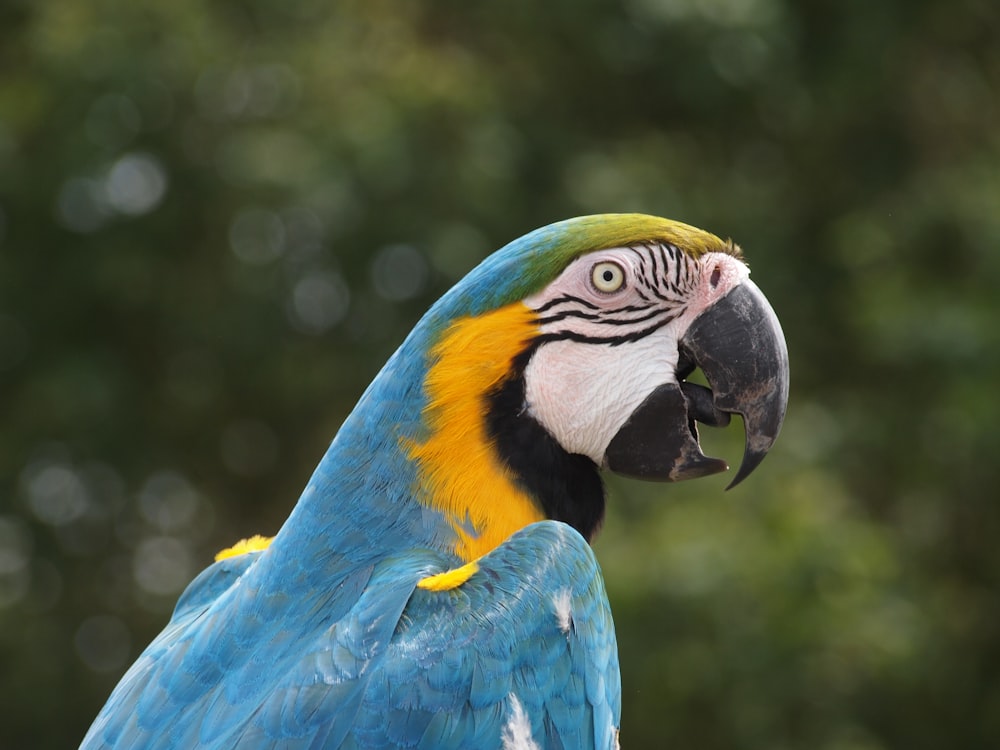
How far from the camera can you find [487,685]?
1933 millimetres

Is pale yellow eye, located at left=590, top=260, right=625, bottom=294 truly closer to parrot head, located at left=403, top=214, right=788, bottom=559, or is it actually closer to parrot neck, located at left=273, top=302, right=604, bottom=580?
parrot head, located at left=403, top=214, right=788, bottom=559

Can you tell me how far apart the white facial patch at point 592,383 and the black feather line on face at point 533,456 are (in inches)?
0.6

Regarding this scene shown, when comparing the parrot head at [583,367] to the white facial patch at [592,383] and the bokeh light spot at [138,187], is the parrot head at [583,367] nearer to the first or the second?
the white facial patch at [592,383]

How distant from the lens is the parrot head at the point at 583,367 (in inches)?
88.4

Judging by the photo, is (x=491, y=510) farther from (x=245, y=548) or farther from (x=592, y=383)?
(x=245, y=548)

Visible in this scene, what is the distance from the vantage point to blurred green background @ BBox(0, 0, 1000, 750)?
18.3 ft

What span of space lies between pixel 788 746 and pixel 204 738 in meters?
4.14

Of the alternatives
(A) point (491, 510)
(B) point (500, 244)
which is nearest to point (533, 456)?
(A) point (491, 510)

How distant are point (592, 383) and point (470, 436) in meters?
0.23

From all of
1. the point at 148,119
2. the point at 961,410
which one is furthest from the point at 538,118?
the point at 961,410

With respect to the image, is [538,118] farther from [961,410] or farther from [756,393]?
[756,393]

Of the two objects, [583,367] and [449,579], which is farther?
[583,367]

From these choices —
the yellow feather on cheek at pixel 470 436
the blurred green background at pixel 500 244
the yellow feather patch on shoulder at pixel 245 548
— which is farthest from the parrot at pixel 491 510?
the blurred green background at pixel 500 244

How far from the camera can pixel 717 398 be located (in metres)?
2.29
